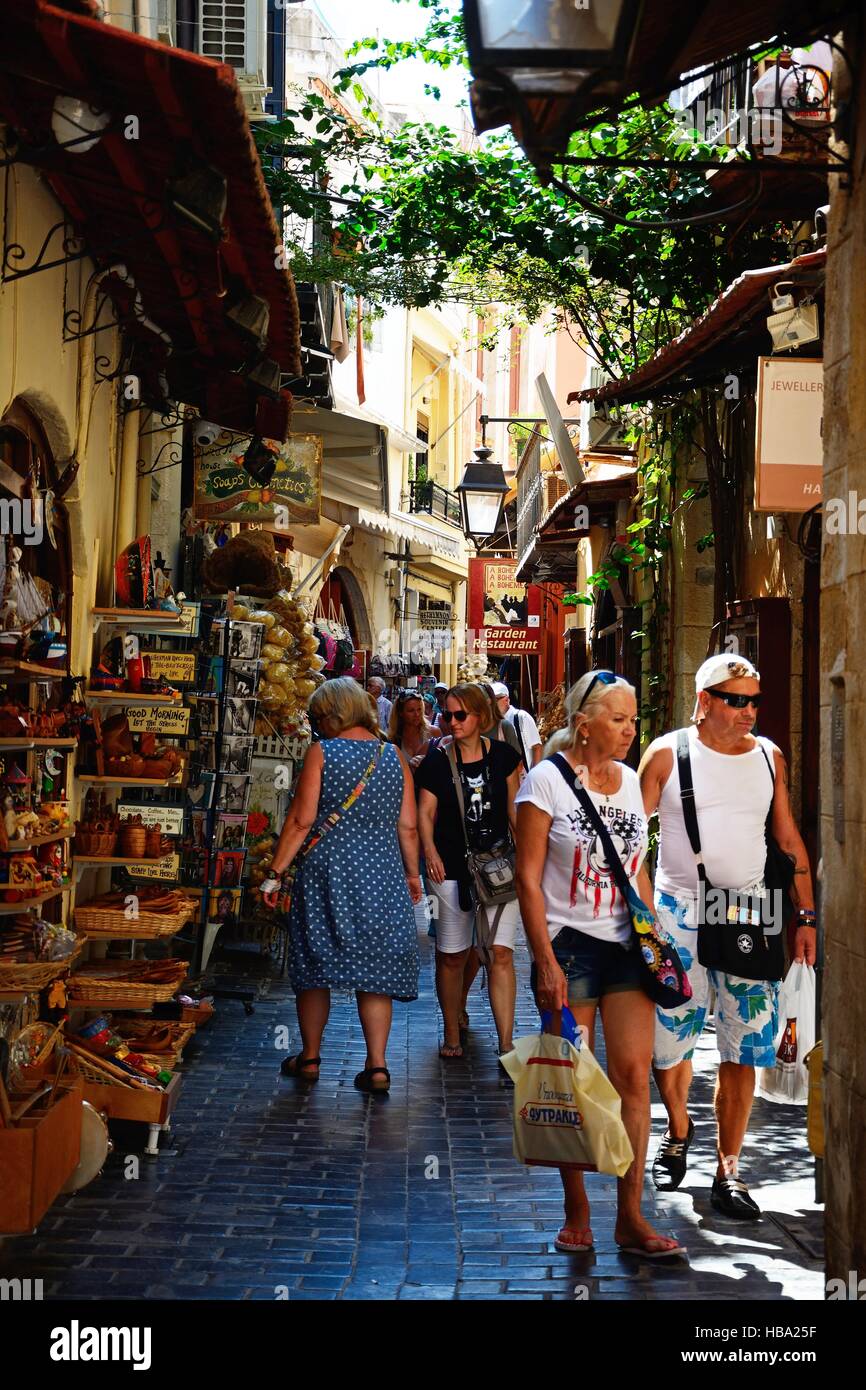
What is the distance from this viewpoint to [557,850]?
5.47 metres

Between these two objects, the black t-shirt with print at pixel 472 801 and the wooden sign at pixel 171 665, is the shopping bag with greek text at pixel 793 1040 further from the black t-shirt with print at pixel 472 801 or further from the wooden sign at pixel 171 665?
the wooden sign at pixel 171 665

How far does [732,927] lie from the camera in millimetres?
5934

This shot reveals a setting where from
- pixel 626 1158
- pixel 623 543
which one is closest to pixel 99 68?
pixel 626 1158

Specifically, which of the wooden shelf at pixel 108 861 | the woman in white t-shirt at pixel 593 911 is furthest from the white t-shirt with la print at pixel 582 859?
the wooden shelf at pixel 108 861

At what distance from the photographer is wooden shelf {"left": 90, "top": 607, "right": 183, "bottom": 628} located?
8578 millimetres

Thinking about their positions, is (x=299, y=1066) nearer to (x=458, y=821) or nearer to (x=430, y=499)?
(x=458, y=821)

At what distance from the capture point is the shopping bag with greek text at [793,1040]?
6.53 m

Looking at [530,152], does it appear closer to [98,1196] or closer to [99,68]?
[99,68]

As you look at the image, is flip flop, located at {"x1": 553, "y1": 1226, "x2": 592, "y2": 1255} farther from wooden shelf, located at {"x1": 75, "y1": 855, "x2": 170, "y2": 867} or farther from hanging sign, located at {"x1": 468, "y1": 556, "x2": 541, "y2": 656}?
hanging sign, located at {"x1": 468, "y1": 556, "x2": 541, "y2": 656}

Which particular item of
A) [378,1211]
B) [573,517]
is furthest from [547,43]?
[573,517]

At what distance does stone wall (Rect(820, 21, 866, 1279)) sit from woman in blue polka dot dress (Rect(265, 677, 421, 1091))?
3662 mm

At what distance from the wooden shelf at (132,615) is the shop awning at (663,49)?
178 inches

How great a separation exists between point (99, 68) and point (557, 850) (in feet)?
10.2

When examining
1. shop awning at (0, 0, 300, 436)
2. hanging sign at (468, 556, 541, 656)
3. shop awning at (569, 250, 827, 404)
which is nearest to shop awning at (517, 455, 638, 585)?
hanging sign at (468, 556, 541, 656)
